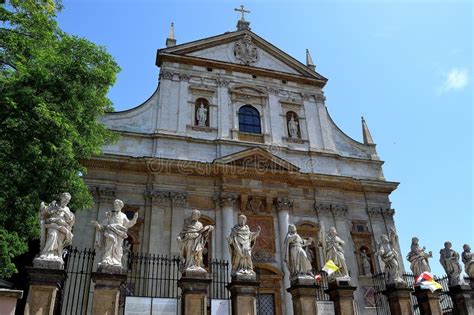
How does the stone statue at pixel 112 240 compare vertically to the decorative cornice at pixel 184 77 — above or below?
below

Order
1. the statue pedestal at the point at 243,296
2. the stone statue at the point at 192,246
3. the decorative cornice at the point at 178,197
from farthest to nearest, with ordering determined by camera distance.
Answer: the decorative cornice at the point at 178,197 < the stone statue at the point at 192,246 < the statue pedestal at the point at 243,296

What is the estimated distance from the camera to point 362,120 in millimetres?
23125

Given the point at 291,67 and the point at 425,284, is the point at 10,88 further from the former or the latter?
the point at 291,67

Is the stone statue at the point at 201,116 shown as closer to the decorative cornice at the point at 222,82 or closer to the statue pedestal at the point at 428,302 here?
the decorative cornice at the point at 222,82

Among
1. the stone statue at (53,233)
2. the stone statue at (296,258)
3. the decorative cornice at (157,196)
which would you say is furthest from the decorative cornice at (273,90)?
the stone statue at (53,233)

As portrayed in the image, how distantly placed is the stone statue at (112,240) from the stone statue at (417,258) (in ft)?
27.8

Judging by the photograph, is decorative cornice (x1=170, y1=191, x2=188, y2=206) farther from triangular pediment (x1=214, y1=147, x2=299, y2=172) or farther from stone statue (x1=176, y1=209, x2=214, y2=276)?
stone statue (x1=176, y1=209, x2=214, y2=276)

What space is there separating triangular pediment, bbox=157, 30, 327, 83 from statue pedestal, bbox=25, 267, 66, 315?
15135 millimetres

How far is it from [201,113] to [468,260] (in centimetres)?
1284

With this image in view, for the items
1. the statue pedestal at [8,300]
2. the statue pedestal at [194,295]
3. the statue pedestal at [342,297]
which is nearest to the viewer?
the statue pedestal at [8,300]

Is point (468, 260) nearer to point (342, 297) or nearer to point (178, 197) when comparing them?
point (342, 297)

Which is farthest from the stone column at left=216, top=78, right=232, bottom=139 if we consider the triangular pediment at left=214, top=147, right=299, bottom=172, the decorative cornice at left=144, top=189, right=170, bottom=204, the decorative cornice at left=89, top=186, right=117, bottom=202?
the decorative cornice at left=89, top=186, right=117, bottom=202

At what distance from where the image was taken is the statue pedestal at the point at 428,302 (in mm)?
11398

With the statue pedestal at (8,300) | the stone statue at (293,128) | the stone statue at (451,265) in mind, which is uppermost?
the stone statue at (293,128)
